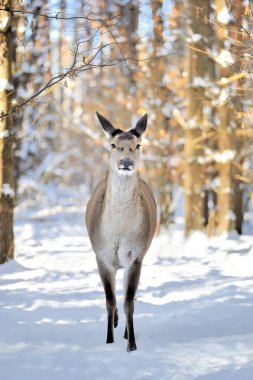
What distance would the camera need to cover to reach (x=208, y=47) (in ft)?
43.0

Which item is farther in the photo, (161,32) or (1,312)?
(161,32)

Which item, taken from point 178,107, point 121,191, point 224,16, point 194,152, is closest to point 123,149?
point 121,191

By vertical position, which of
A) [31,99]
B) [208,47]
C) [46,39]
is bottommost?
[31,99]

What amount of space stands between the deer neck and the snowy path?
1266 millimetres

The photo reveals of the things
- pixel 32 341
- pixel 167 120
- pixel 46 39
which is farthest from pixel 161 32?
pixel 32 341

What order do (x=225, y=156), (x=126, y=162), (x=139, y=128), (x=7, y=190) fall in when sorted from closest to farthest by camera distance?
(x=126, y=162)
(x=139, y=128)
(x=7, y=190)
(x=225, y=156)

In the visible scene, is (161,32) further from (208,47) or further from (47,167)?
(47,167)

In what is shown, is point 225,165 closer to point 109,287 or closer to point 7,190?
point 7,190

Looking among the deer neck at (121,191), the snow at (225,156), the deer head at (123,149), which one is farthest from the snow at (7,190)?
the snow at (225,156)

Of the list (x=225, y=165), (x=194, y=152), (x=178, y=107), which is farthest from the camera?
(x=178, y=107)

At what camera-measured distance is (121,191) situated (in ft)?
18.6

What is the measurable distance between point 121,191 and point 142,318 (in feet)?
5.19

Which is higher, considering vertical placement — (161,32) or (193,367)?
(161,32)

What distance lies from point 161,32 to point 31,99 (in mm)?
10580
